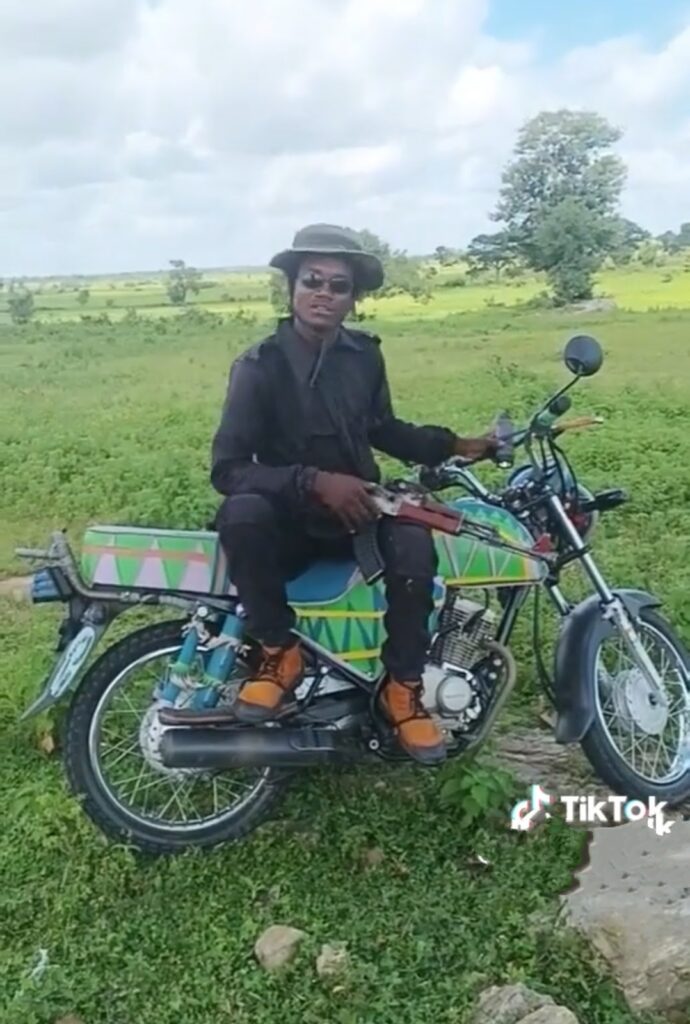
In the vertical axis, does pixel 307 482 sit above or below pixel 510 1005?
above

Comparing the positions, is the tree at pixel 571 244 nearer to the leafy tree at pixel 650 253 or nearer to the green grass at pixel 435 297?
the green grass at pixel 435 297

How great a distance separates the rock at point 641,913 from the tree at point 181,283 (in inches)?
1634

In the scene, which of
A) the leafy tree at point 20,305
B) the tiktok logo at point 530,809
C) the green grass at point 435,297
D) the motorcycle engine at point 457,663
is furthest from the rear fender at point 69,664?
the leafy tree at point 20,305

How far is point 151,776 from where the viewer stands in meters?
3.79

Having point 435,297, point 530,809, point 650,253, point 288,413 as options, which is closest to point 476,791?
point 530,809

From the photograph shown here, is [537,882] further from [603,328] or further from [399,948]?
[603,328]

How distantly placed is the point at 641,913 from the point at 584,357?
1.62 meters

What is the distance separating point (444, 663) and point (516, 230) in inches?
1652

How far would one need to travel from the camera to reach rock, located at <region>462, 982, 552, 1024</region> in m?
2.81

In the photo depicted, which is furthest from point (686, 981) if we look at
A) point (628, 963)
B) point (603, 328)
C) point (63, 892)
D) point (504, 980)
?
point (603, 328)

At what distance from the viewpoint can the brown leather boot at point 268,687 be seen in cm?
346

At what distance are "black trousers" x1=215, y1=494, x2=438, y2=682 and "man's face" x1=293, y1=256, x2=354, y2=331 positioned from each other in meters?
0.60

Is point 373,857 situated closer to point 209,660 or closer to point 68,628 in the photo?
point 209,660

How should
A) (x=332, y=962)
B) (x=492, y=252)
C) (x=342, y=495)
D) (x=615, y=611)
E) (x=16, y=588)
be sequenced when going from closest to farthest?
(x=332, y=962) < (x=342, y=495) < (x=615, y=611) < (x=16, y=588) < (x=492, y=252)
